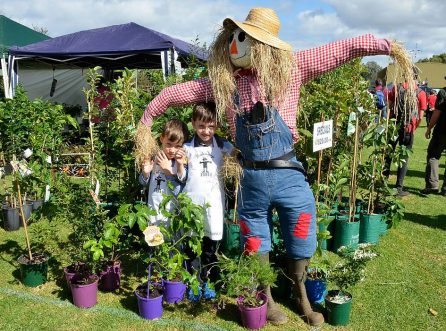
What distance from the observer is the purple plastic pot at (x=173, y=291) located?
282 centimetres

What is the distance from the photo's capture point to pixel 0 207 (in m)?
4.56

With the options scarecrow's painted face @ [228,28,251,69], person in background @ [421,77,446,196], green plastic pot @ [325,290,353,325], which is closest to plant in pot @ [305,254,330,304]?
green plastic pot @ [325,290,353,325]

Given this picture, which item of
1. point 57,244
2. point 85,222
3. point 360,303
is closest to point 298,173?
point 360,303

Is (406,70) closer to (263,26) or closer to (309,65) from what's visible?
(309,65)

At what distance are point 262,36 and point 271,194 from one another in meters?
0.90

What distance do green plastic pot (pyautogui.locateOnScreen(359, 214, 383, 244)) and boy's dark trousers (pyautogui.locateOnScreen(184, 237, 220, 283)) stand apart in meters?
1.74

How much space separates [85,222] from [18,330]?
0.77 m

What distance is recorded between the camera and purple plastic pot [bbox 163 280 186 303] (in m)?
2.82

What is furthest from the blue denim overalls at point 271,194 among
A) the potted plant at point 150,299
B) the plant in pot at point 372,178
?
the plant in pot at point 372,178

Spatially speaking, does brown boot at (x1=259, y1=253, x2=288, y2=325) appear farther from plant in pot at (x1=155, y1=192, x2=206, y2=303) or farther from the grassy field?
plant in pot at (x1=155, y1=192, x2=206, y2=303)

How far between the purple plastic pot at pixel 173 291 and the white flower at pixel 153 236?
0.51 m

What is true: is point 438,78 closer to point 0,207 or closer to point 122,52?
point 122,52

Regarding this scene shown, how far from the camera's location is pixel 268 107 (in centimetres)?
235

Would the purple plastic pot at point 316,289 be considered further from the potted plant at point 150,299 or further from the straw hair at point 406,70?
the straw hair at point 406,70
